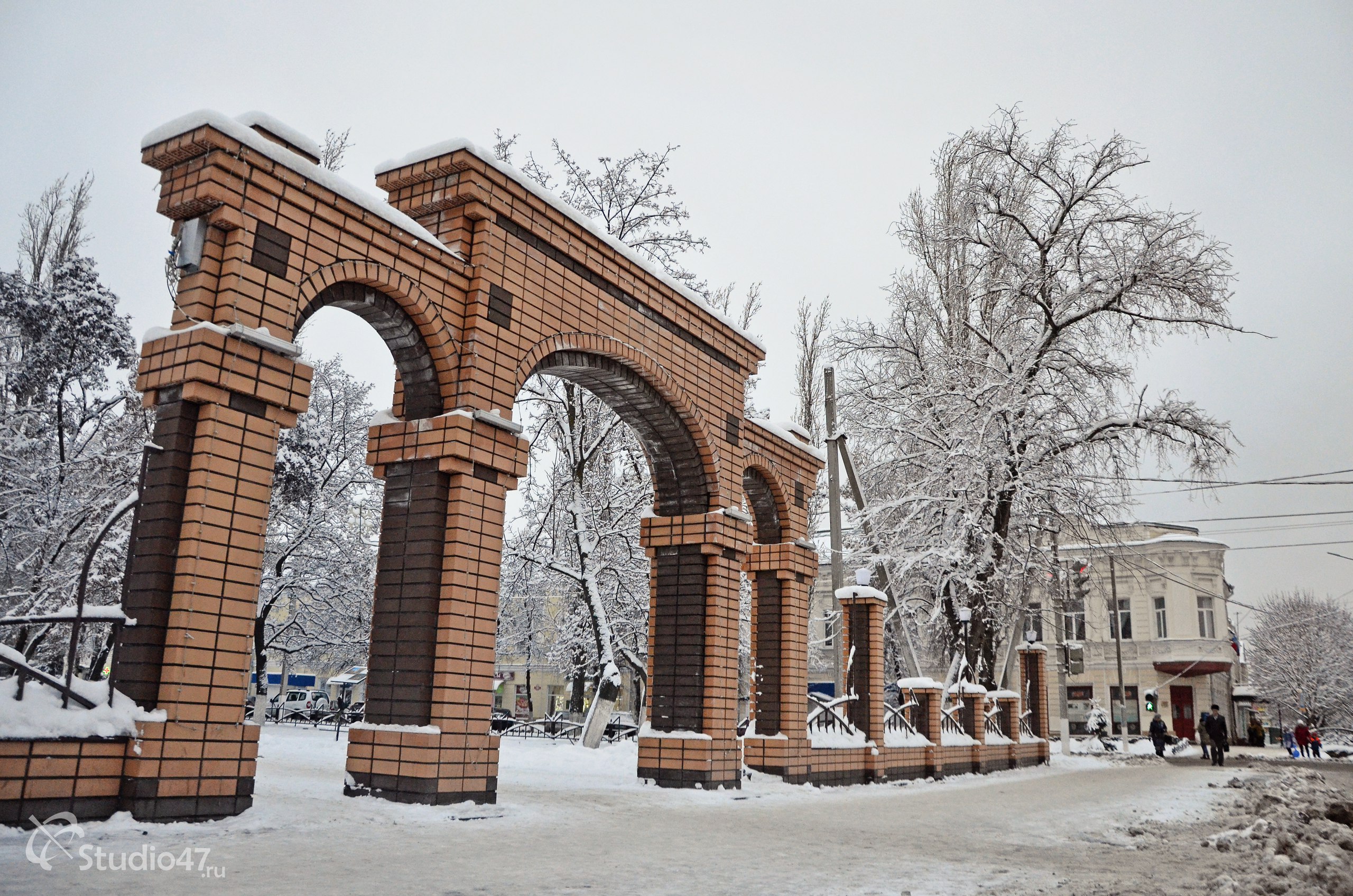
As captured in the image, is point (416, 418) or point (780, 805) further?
point (780, 805)

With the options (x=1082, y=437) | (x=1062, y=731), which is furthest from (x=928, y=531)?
(x=1062, y=731)

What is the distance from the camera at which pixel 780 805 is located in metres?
9.32

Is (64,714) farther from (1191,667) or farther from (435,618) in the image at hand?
(1191,667)

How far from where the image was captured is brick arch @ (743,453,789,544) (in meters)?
12.4

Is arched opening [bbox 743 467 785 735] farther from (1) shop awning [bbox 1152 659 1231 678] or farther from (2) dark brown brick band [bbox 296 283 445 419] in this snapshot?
(1) shop awning [bbox 1152 659 1231 678]

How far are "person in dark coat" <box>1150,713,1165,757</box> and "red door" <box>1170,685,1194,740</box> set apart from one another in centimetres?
1464

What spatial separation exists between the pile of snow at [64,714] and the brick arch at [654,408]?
4351 millimetres

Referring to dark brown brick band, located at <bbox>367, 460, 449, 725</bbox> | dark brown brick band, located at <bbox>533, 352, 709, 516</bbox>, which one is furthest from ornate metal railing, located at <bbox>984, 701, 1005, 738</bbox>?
dark brown brick band, located at <bbox>367, 460, 449, 725</bbox>

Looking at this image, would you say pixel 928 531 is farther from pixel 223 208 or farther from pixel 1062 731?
pixel 223 208

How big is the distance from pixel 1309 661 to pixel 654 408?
142ft

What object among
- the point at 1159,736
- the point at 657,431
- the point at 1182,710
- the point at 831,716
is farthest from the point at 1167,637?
the point at 657,431

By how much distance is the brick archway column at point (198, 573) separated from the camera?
17.6 ft

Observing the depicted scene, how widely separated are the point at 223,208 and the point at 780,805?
24.0 ft

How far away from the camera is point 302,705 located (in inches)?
1437
